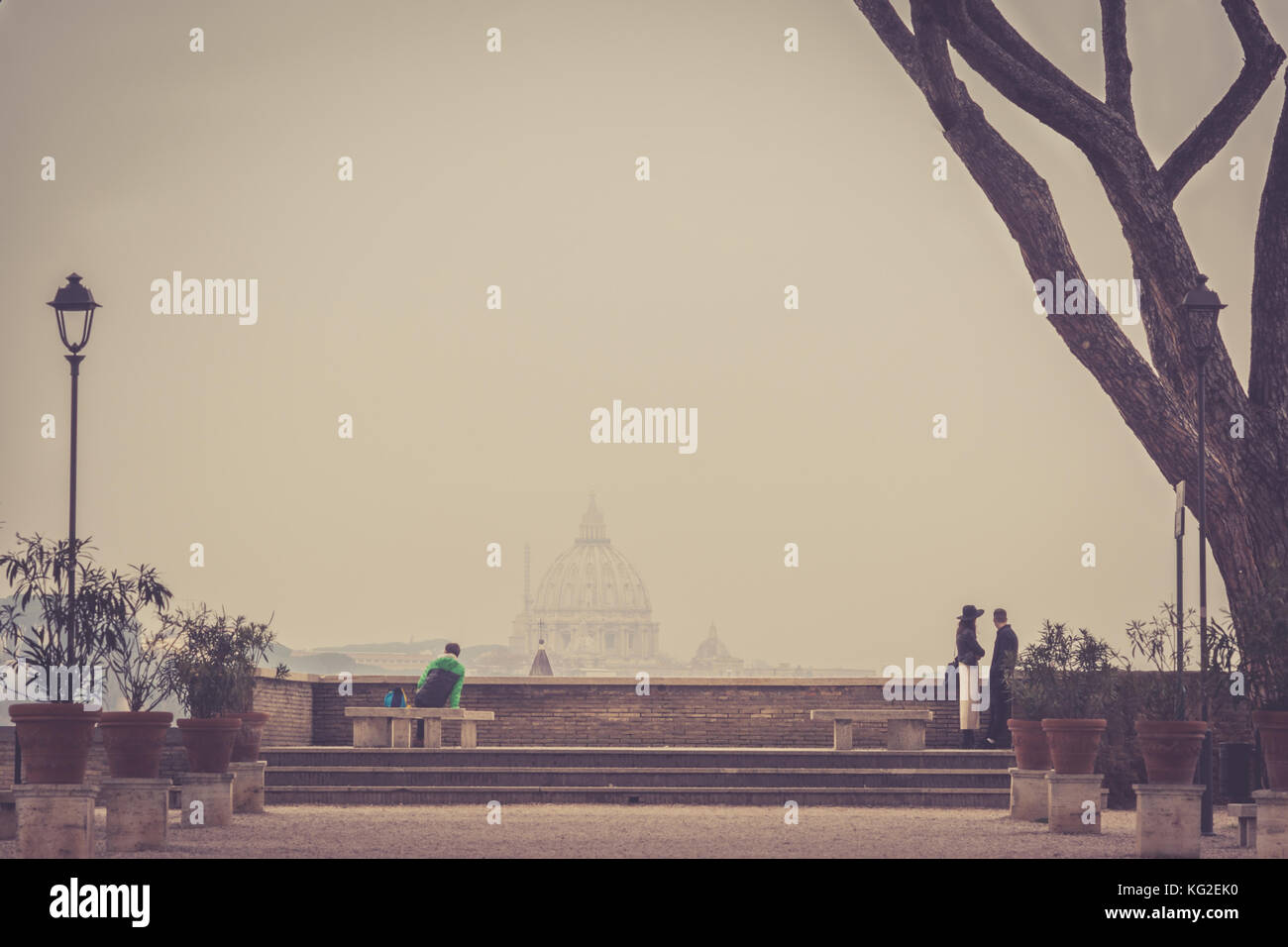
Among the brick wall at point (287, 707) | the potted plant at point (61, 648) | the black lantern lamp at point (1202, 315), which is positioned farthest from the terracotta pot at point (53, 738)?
the black lantern lamp at point (1202, 315)

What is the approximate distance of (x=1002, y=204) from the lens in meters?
20.5

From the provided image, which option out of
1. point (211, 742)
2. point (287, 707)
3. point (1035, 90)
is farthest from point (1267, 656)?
point (287, 707)

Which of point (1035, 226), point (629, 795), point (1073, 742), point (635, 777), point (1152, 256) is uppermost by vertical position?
point (1035, 226)

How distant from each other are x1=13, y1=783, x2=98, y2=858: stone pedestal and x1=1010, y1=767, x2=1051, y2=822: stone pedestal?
843 centimetres

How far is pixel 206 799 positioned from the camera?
1670 centimetres

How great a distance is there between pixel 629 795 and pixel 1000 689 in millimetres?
5102

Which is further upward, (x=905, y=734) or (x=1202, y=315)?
(x=1202, y=315)

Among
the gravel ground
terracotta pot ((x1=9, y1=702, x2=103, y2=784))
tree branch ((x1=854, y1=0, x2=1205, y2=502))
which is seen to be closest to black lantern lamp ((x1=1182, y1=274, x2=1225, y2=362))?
tree branch ((x1=854, y1=0, x2=1205, y2=502))

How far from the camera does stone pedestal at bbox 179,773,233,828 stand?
1666 centimetres

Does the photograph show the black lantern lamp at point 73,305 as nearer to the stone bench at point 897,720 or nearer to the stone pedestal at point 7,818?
the stone pedestal at point 7,818

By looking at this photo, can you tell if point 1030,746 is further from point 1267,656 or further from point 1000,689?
point 1000,689

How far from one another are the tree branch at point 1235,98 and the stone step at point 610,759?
6.62 metres

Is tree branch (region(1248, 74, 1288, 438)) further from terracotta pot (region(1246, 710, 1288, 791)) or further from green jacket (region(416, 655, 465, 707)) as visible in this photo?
green jacket (region(416, 655, 465, 707))

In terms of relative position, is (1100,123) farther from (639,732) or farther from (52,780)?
(52,780)
